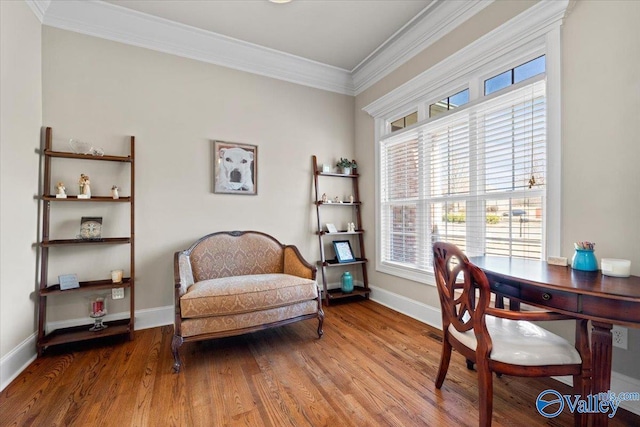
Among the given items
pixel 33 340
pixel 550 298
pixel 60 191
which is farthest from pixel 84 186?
pixel 550 298

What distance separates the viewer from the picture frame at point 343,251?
11.4 ft

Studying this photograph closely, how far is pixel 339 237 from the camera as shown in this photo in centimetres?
371

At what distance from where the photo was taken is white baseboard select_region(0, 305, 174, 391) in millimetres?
1793

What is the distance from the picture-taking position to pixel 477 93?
2322 mm

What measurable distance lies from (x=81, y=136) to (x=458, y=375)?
3.65 m

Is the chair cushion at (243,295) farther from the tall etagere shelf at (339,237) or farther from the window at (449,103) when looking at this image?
the window at (449,103)

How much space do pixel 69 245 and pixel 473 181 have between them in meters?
3.55

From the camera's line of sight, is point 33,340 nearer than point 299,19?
Yes

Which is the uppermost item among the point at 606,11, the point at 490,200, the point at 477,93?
the point at 606,11

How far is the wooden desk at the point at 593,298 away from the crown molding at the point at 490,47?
161cm

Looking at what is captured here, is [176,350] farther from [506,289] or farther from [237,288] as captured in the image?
[506,289]

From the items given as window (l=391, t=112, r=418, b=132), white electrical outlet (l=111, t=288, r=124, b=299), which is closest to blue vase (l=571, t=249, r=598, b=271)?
window (l=391, t=112, r=418, b=132)

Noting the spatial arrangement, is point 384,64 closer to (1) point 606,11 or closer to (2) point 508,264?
(1) point 606,11

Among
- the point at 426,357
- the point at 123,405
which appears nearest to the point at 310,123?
the point at 426,357
